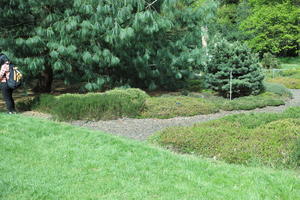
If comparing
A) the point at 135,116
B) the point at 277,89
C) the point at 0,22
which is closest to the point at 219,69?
the point at 277,89

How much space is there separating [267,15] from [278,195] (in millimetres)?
30305

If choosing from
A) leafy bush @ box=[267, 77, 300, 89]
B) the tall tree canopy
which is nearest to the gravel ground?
the tall tree canopy

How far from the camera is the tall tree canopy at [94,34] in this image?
389 inches

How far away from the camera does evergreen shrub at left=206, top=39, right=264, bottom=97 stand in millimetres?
12656

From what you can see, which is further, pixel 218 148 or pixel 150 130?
pixel 150 130

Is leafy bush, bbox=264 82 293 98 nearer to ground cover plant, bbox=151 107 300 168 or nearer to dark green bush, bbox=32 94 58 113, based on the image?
ground cover plant, bbox=151 107 300 168

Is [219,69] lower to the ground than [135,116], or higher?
higher

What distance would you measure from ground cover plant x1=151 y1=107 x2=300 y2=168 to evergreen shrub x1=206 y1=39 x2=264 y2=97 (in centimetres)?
635

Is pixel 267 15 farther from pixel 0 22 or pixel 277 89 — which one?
pixel 0 22

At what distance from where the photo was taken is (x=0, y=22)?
10445 millimetres

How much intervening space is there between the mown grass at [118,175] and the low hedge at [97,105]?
2.91 metres

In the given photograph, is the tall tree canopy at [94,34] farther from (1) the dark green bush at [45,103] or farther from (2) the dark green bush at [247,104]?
(2) the dark green bush at [247,104]

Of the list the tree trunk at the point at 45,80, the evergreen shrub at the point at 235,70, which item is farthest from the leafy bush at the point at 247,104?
the tree trunk at the point at 45,80

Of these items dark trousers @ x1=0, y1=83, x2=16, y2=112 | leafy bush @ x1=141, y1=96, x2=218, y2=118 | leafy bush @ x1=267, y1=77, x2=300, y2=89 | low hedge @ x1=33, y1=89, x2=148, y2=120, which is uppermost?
dark trousers @ x1=0, y1=83, x2=16, y2=112
